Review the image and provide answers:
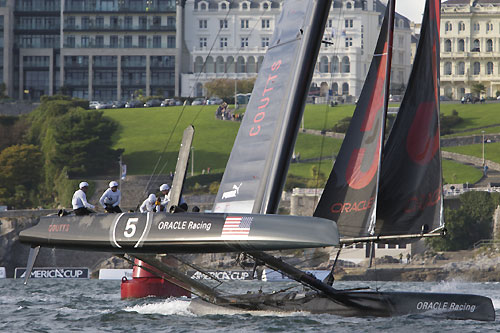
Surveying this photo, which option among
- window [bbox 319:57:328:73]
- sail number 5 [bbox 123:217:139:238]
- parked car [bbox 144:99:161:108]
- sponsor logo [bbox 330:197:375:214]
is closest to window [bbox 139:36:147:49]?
parked car [bbox 144:99:161:108]

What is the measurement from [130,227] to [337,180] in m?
5.10

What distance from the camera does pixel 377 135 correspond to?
→ 2089 centimetres

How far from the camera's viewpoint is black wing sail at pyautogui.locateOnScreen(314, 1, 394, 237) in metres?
20.6

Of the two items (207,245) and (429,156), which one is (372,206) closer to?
(429,156)

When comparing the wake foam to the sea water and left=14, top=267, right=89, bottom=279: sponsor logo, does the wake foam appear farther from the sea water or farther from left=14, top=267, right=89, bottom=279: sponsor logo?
left=14, top=267, right=89, bottom=279: sponsor logo

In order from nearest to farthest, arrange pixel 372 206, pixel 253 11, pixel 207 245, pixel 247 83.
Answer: pixel 207 245
pixel 372 206
pixel 247 83
pixel 253 11

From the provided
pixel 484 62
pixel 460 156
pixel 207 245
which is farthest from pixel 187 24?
pixel 207 245

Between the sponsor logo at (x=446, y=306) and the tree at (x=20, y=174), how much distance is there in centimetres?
7237

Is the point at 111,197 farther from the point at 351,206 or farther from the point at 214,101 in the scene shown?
the point at 214,101

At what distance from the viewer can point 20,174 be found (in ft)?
311

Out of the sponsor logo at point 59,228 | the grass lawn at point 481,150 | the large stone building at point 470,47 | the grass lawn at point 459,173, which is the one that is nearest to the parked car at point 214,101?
the grass lawn at point 481,150

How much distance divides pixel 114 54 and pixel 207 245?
12413cm

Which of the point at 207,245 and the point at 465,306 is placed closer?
the point at 207,245

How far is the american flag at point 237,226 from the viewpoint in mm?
16594
